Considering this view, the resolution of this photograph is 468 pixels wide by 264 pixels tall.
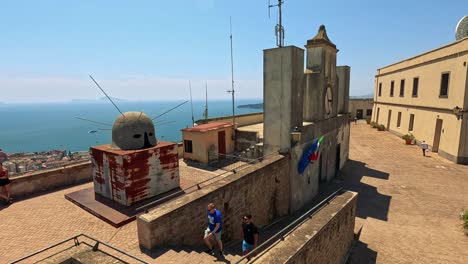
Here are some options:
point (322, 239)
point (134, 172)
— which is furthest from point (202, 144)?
point (322, 239)

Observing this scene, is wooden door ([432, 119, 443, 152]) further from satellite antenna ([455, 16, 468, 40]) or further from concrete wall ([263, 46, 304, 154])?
concrete wall ([263, 46, 304, 154])

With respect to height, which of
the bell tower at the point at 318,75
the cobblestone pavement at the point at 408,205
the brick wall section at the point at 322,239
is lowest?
the cobblestone pavement at the point at 408,205

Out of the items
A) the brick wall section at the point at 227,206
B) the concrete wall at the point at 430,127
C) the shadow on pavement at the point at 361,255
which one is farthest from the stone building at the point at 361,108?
the shadow on pavement at the point at 361,255

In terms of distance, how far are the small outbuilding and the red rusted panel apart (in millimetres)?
5479

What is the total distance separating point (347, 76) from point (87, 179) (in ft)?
69.7

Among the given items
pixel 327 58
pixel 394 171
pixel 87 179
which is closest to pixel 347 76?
pixel 327 58

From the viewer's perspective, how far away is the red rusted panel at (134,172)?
9.83 meters

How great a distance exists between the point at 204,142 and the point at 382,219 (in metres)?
11.6

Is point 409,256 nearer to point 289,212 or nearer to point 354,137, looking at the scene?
point 289,212

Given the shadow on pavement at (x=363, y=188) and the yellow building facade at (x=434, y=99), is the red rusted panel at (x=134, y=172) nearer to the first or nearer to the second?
the shadow on pavement at (x=363, y=188)

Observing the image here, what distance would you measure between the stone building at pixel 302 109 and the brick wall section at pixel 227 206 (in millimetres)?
1311

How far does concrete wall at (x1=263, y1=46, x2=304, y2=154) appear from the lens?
1279 cm

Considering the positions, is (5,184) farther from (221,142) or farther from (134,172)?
(221,142)

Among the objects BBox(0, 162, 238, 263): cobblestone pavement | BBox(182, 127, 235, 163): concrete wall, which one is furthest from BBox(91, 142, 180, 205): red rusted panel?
BBox(182, 127, 235, 163): concrete wall
